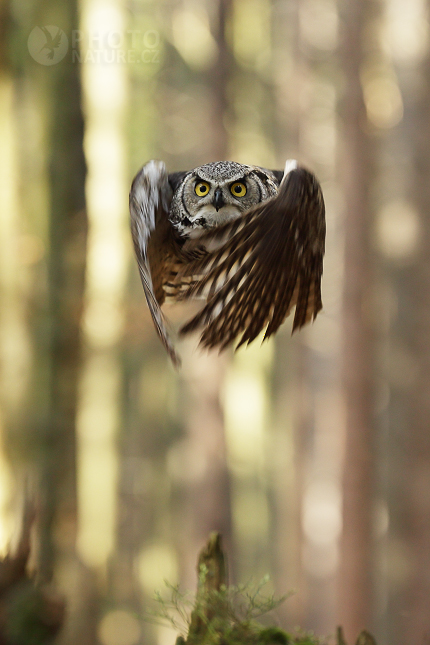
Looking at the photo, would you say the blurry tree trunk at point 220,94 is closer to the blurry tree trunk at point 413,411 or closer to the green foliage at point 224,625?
the blurry tree trunk at point 413,411

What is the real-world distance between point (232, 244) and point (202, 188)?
6.0 inches

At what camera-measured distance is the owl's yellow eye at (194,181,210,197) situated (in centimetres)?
61

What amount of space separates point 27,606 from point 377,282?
4.57ft

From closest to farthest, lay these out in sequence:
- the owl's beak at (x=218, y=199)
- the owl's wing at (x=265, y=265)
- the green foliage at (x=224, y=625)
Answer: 1. the owl's wing at (x=265, y=265)
2. the owl's beak at (x=218, y=199)
3. the green foliage at (x=224, y=625)

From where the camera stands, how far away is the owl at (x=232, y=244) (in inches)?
19.5

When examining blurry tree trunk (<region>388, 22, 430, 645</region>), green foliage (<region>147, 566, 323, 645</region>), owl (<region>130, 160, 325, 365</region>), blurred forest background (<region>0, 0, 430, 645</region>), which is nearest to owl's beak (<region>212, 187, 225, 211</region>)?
owl (<region>130, 160, 325, 365</region>)

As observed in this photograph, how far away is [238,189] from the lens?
61cm

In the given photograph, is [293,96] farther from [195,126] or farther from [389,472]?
[389,472]

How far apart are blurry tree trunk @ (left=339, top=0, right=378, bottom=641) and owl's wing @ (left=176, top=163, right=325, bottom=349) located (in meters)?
0.91

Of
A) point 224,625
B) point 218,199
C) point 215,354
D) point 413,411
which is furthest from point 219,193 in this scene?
point 413,411

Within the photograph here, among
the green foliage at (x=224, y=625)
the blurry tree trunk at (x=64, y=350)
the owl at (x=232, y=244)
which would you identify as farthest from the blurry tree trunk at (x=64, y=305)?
the owl at (x=232, y=244)

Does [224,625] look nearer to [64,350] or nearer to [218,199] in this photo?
[218,199]

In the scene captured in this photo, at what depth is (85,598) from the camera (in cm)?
146

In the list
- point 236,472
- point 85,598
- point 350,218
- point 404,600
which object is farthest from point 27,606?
point 350,218
